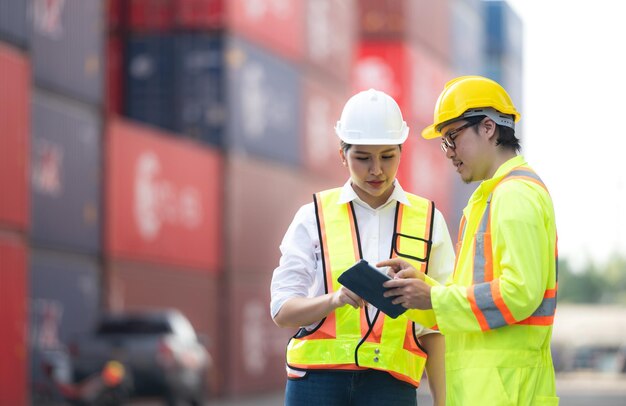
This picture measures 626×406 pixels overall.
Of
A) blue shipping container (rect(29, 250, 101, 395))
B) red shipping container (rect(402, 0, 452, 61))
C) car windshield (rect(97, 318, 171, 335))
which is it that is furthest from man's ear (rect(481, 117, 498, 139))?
red shipping container (rect(402, 0, 452, 61))

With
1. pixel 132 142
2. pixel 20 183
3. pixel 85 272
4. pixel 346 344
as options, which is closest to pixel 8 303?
pixel 20 183

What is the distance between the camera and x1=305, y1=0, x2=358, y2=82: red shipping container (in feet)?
120

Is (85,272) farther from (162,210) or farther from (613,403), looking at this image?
(613,403)

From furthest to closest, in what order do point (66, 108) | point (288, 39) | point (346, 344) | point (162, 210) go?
point (288, 39)
point (162, 210)
point (66, 108)
point (346, 344)

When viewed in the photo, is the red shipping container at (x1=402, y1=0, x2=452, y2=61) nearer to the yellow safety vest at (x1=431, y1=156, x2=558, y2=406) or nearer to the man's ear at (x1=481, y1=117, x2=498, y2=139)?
the man's ear at (x1=481, y1=117, x2=498, y2=139)

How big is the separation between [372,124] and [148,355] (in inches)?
562

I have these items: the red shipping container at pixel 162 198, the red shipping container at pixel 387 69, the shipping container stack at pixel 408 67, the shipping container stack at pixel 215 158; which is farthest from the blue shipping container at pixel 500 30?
the red shipping container at pixel 162 198

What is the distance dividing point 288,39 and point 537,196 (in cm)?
3118

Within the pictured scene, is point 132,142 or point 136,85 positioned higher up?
point 136,85

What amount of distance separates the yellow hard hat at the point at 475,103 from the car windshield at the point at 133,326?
1539cm

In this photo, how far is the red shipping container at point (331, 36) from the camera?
120ft

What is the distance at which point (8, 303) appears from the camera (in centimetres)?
1931

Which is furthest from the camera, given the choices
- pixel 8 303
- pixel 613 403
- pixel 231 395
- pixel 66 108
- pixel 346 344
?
pixel 231 395

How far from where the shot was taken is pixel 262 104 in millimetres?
32938
